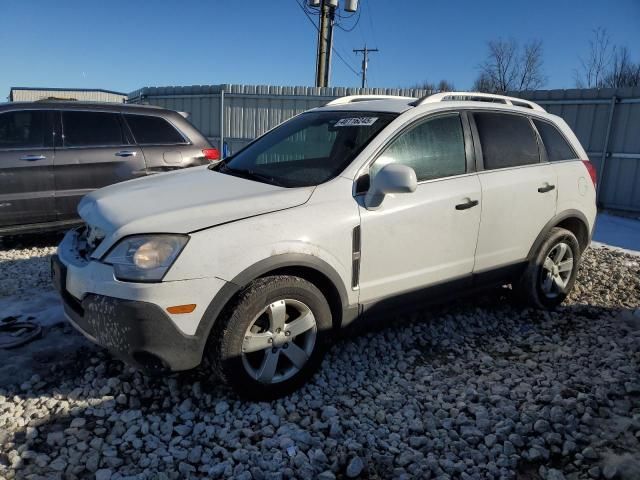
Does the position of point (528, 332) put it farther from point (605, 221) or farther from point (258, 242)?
point (605, 221)

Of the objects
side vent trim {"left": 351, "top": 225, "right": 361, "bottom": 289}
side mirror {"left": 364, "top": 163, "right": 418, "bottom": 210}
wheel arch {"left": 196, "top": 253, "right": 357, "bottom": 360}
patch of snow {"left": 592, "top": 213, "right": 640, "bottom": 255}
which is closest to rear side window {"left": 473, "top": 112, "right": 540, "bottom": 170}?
side mirror {"left": 364, "top": 163, "right": 418, "bottom": 210}

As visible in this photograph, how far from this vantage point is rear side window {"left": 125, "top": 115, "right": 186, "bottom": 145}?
6461 mm

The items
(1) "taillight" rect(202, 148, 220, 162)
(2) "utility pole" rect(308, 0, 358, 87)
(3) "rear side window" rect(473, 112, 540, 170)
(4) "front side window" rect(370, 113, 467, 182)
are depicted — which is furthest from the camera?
(2) "utility pole" rect(308, 0, 358, 87)

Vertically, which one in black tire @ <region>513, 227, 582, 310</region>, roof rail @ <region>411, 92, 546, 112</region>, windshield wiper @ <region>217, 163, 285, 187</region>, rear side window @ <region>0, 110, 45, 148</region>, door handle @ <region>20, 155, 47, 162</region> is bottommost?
black tire @ <region>513, 227, 582, 310</region>

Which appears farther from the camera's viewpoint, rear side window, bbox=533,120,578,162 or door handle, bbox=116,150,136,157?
door handle, bbox=116,150,136,157

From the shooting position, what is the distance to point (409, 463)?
2.59 metres

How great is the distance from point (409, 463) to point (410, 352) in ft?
4.27

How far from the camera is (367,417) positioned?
2.99m

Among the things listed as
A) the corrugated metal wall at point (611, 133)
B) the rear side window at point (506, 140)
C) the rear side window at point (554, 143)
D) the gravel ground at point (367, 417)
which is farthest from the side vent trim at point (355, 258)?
the corrugated metal wall at point (611, 133)

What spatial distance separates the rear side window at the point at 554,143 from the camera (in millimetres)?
4484

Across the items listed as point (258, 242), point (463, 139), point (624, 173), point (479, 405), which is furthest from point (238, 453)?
point (624, 173)

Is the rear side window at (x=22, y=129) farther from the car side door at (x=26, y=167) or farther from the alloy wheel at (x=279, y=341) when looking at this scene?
the alloy wheel at (x=279, y=341)

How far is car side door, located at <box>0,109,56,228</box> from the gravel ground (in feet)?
8.00

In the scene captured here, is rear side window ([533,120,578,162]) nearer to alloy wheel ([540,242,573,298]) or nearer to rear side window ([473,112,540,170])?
rear side window ([473,112,540,170])
